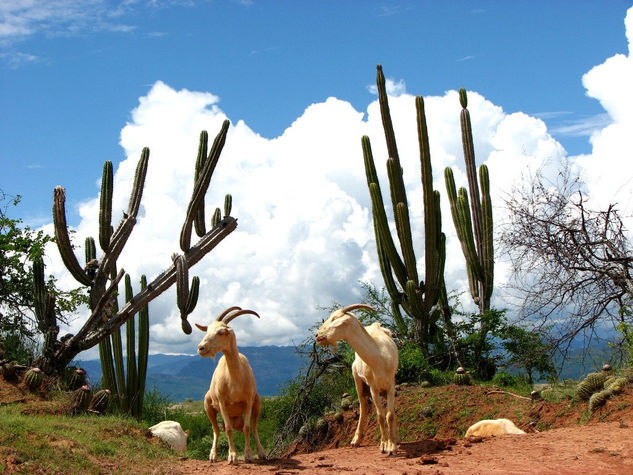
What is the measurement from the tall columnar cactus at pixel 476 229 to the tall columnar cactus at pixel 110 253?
6563 mm

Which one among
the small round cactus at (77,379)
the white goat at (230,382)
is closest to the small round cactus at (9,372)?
the small round cactus at (77,379)

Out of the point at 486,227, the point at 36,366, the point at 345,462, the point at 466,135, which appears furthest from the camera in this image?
the point at 466,135

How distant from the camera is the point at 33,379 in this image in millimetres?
13828

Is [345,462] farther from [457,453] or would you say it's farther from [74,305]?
[74,305]

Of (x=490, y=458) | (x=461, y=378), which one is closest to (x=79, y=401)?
(x=490, y=458)

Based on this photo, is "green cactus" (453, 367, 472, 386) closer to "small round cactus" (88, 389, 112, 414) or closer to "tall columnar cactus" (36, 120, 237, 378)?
"tall columnar cactus" (36, 120, 237, 378)

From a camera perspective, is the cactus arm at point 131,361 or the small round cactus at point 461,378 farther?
the cactus arm at point 131,361

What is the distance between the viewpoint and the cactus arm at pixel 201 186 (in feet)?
Result: 55.0

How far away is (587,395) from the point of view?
12.5m

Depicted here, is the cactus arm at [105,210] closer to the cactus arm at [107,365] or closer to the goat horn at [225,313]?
the cactus arm at [107,365]

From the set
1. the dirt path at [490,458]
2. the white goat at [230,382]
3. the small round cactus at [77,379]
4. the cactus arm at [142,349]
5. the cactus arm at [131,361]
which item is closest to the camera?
the dirt path at [490,458]

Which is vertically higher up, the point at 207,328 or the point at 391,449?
the point at 207,328

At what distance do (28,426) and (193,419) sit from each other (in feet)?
50.8

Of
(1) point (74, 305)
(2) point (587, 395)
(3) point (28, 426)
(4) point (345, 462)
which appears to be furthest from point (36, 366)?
(2) point (587, 395)
